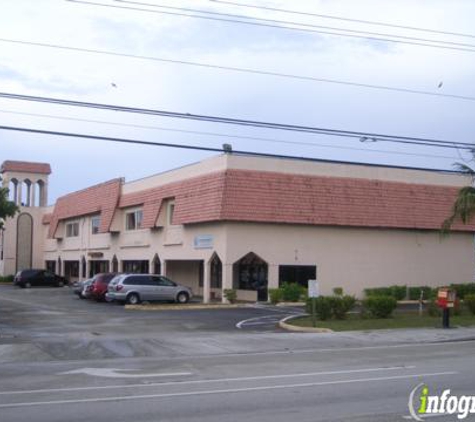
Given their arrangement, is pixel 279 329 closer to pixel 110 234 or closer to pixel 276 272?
pixel 276 272

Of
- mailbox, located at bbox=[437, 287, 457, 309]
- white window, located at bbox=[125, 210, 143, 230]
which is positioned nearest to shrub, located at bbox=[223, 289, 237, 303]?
white window, located at bbox=[125, 210, 143, 230]

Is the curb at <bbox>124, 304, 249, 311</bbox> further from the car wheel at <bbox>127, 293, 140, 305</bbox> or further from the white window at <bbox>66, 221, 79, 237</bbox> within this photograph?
the white window at <bbox>66, 221, 79, 237</bbox>

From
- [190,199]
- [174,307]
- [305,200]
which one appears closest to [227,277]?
[174,307]

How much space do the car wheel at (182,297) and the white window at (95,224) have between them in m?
21.6

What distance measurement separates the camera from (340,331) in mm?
24125

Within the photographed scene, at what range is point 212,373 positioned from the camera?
47.4ft

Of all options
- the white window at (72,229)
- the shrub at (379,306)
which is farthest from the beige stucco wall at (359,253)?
the white window at (72,229)

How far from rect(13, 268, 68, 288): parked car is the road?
36654 millimetres

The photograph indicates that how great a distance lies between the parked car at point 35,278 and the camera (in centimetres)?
6222

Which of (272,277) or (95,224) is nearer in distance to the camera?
(272,277)

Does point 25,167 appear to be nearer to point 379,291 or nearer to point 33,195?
point 33,195

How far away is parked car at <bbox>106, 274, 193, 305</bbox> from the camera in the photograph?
1513 inches

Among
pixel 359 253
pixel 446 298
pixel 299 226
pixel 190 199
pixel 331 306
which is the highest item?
pixel 190 199

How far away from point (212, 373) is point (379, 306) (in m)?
14.9
